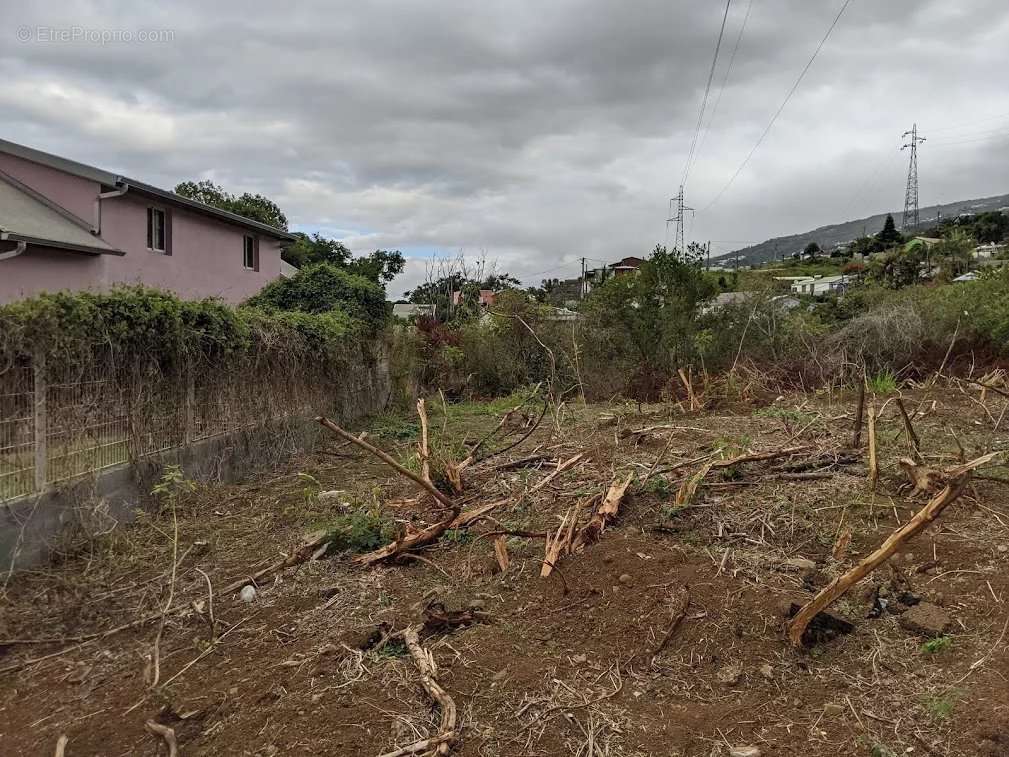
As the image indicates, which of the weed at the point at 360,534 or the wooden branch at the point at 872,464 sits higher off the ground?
the wooden branch at the point at 872,464

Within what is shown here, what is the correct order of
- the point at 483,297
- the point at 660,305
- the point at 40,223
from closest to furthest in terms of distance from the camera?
A: the point at 40,223 < the point at 660,305 < the point at 483,297

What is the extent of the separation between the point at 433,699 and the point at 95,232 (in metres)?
15.3

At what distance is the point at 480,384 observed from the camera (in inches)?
642

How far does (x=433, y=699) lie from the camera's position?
2.81 m

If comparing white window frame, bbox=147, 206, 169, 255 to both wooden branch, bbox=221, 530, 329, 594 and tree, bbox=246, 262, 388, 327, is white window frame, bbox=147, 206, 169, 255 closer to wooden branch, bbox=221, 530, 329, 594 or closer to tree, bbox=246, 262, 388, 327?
tree, bbox=246, 262, 388, 327

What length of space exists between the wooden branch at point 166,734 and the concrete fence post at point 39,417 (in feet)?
9.96

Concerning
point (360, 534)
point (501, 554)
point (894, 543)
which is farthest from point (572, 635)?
point (360, 534)

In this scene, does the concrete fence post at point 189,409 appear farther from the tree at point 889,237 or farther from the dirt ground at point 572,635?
the tree at point 889,237

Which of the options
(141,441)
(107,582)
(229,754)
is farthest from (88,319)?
(229,754)

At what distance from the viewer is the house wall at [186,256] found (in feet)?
49.5

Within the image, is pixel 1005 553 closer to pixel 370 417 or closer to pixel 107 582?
pixel 107 582

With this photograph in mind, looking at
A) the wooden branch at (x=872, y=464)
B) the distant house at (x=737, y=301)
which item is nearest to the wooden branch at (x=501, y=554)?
the wooden branch at (x=872, y=464)

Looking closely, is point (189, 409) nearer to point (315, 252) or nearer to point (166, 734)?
point (166, 734)

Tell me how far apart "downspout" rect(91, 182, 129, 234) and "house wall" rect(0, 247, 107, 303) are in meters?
0.61
